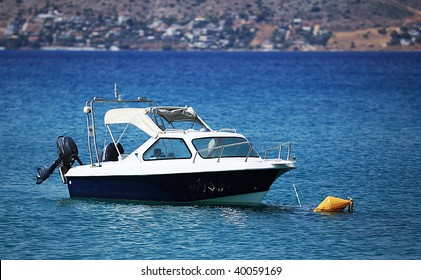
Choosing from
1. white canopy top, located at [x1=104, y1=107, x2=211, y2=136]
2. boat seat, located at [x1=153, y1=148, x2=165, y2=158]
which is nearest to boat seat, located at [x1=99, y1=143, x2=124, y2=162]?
white canopy top, located at [x1=104, y1=107, x2=211, y2=136]

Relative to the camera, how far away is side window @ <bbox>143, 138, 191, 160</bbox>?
29.2 metres

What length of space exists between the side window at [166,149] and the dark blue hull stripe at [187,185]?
0.74 m

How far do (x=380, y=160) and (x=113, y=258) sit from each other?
729 inches

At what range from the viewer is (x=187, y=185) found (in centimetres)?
2875

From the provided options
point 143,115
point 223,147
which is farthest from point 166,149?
point 143,115

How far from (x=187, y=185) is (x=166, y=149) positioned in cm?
139

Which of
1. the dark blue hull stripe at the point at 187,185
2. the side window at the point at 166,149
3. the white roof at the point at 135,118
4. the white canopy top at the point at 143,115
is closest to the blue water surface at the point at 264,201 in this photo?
the dark blue hull stripe at the point at 187,185

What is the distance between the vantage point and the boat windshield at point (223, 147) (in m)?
29.1

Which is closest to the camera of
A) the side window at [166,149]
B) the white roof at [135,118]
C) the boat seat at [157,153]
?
the side window at [166,149]

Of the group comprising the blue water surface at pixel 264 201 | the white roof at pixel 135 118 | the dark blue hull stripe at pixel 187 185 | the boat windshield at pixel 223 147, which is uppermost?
the white roof at pixel 135 118

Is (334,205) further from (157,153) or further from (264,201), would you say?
(157,153)

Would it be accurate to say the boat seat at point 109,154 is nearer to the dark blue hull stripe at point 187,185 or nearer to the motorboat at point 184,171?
the motorboat at point 184,171

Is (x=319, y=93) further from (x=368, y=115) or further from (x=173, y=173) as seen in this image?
(x=173, y=173)
